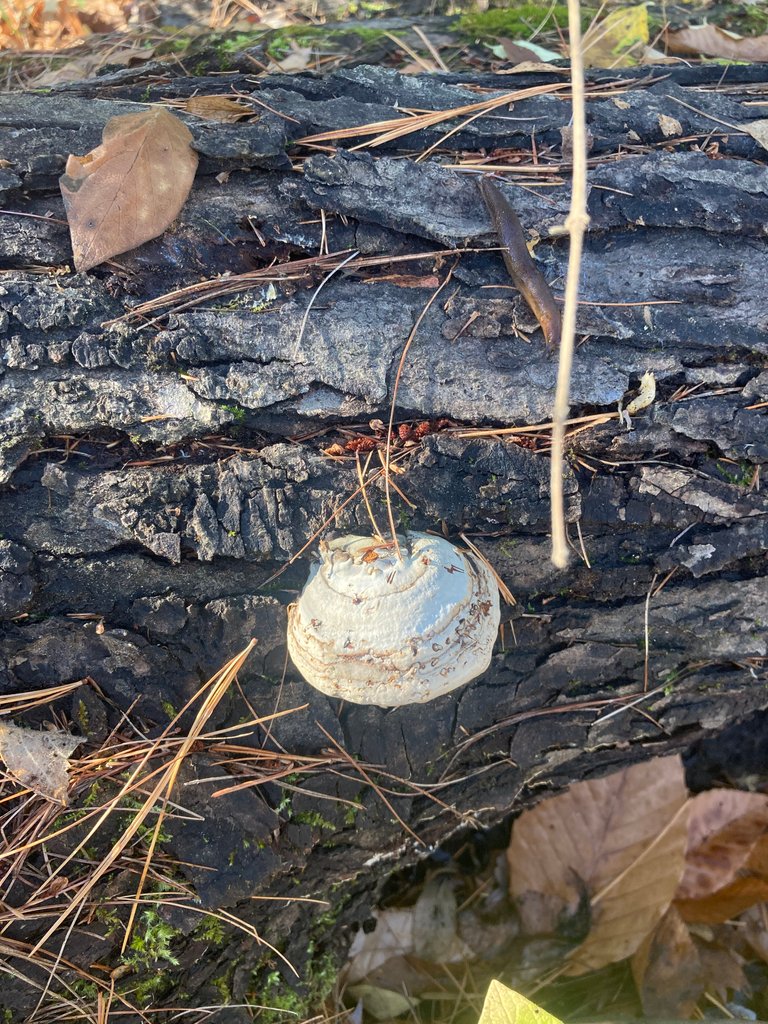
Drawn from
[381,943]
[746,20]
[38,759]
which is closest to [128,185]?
[38,759]

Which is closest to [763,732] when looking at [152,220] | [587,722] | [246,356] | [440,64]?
[587,722]

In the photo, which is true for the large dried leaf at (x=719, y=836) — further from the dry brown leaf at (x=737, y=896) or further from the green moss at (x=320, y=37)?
the green moss at (x=320, y=37)

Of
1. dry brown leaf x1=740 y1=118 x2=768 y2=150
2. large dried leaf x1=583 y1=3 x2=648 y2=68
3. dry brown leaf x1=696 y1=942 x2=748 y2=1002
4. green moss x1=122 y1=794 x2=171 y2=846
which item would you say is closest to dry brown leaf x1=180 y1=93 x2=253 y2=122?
dry brown leaf x1=740 y1=118 x2=768 y2=150

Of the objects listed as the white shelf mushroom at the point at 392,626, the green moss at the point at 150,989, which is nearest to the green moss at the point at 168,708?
the white shelf mushroom at the point at 392,626

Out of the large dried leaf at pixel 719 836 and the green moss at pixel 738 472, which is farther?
the large dried leaf at pixel 719 836

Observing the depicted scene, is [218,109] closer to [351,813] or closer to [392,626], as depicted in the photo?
[392,626]

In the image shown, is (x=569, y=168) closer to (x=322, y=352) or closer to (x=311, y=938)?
(x=322, y=352)
